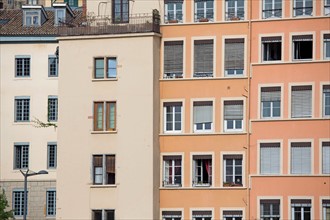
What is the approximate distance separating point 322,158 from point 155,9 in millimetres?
12672

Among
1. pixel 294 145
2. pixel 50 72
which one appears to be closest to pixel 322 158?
pixel 294 145

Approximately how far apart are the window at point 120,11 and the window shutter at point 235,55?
629 centimetres

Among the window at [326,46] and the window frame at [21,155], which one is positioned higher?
the window at [326,46]

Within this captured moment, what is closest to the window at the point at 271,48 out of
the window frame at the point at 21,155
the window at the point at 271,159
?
the window at the point at 271,159

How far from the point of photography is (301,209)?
7575cm

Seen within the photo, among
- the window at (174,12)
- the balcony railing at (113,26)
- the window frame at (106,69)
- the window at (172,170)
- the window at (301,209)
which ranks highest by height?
the window at (174,12)

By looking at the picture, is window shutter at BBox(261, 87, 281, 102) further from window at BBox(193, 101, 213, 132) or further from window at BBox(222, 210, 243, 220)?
window at BBox(222, 210, 243, 220)

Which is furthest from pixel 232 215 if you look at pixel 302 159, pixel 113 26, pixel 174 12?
pixel 113 26

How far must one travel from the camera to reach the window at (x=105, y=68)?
78812 mm

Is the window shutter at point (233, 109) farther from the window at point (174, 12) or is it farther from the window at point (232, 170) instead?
the window at point (174, 12)

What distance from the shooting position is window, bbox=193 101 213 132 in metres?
77.8

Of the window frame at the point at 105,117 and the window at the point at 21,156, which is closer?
the window frame at the point at 105,117

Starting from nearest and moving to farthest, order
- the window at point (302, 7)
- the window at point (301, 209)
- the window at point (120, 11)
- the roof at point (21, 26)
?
1. the window at point (301, 209)
2. the window at point (302, 7)
3. the window at point (120, 11)
4. the roof at point (21, 26)

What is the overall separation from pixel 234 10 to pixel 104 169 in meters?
11.3
